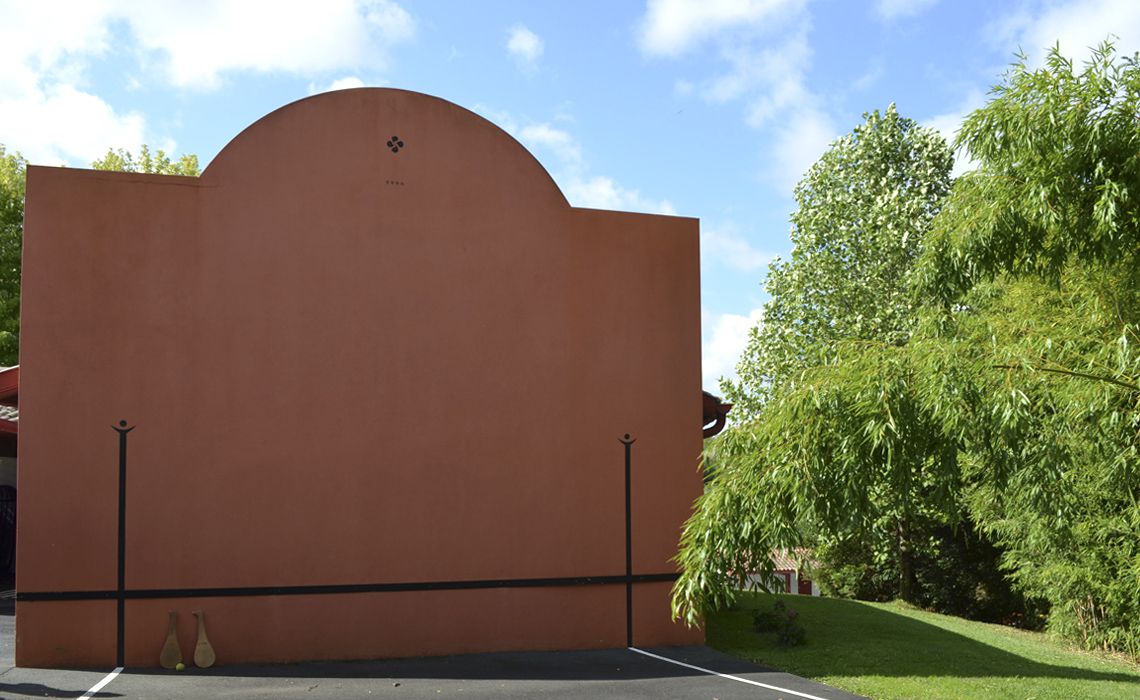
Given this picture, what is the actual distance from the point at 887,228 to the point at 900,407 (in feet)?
40.7

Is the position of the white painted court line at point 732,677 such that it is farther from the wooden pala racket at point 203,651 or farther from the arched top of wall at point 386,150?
the arched top of wall at point 386,150

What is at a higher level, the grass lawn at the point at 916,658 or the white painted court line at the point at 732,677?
the white painted court line at the point at 732,677

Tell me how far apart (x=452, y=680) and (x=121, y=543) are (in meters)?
3.15

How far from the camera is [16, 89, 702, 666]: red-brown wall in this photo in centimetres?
852

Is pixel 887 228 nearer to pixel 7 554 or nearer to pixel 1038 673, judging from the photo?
pixel 1038 673

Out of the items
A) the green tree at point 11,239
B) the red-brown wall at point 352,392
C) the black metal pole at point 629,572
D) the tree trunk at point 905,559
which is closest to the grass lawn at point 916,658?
the black metal pole at point 629,572

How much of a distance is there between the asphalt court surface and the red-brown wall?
1.08ft

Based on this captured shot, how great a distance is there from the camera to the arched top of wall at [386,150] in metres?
9.13

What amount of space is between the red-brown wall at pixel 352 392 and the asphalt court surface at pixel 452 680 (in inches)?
12.9

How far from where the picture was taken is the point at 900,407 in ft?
19.8

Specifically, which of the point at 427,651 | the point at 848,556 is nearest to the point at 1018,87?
the point at 427,651

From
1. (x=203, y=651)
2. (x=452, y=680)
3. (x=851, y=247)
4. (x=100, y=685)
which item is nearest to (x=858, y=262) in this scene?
(x=851, y=247)

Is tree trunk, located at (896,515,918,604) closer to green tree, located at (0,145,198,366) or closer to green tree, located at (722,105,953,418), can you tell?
green tree, located at (722,105,953,418)

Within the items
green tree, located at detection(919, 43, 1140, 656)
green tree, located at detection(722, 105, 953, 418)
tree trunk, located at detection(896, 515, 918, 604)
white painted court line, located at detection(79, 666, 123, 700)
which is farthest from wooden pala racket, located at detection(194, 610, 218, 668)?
tree trunk, located at detection(896, 515, 918, 604)
